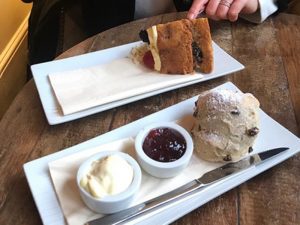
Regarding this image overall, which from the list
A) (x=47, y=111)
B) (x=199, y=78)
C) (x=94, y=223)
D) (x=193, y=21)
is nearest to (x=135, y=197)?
(x=94, y=223)

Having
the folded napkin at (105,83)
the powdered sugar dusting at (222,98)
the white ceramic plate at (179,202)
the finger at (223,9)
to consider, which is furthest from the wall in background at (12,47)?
the powdered sugar dusting at (222,98)

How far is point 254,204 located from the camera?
2.40ft

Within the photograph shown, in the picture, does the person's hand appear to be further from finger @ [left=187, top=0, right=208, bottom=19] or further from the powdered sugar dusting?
the powdered sugar dusting

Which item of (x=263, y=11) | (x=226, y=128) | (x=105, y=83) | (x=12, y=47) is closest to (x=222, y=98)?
(x=226, y=128)

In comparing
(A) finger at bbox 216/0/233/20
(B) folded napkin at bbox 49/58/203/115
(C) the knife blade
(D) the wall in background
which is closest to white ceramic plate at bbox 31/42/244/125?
(B) folded napkin at bbox 49/58/203/115

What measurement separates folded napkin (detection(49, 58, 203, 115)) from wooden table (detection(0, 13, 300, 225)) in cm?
3

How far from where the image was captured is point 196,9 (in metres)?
1.21

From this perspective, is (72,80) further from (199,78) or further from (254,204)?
(254,204)

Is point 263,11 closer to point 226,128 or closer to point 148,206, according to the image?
point 226,128

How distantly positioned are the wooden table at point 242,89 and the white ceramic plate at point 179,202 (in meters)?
0.02

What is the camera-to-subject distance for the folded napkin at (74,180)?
0.69 metres

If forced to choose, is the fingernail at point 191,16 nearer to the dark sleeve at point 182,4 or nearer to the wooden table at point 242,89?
the wooden table at point 242,89

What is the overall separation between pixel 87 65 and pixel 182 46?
25cm

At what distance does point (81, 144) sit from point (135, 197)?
18 centimetres
